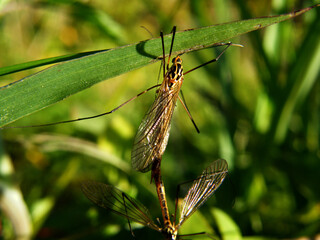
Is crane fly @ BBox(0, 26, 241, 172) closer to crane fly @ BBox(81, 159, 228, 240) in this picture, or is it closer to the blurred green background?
crane fly @ BBox(81, 159, 228, 240)

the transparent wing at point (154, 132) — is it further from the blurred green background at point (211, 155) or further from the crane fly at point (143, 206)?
the blurred green background at point (211, 155)

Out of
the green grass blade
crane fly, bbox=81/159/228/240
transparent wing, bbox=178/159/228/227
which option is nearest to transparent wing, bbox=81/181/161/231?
crane fly, bbox=81/159/228/240

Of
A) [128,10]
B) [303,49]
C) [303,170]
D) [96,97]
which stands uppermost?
[128,10]

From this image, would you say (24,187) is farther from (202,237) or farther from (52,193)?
(202,237)

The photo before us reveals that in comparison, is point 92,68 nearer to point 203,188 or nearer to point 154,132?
point 154,132

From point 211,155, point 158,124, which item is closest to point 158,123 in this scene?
point 158,124

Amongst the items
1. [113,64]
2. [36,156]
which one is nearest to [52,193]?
[36,156]

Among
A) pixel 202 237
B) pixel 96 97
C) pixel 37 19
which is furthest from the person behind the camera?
pixel 37 19
